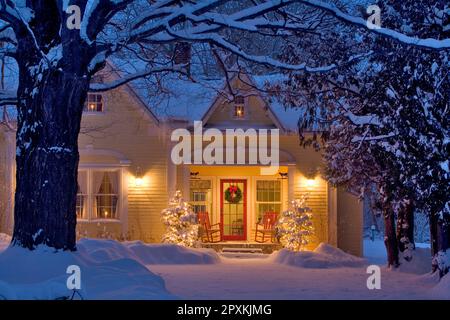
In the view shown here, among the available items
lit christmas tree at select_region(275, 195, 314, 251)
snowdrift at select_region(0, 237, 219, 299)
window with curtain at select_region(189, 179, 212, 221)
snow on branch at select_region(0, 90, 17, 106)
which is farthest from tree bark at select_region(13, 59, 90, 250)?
window with curtain at select_region(189, 179, 212, 221)

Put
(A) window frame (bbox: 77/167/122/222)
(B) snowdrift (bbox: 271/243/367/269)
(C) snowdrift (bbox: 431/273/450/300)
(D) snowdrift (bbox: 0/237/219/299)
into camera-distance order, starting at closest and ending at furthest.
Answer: (D) snowdrift (bbox: 0/237/219/299) < (C) snowdrift (bbox: 431/273/450/300) < (B) snowdrift (bbox: 271/243/367/269) < (A) window frame (bbox: 77/167/122/222)

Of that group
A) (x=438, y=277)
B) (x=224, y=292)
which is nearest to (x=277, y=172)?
(x=438, y=277)

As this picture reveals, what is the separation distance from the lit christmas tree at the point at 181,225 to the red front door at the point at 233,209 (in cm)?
329

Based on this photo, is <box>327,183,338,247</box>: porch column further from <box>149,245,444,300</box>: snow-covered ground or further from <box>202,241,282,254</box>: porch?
<box>202,241,282,254</box>: porch

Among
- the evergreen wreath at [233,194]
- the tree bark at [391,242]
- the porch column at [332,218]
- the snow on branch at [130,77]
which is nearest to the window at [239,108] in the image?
the evergreen wreath at [233,194]

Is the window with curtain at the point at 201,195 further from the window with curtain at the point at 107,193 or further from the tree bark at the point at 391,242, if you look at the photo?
the tree bark at the point at 391,242

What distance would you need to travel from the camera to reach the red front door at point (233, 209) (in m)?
25.1

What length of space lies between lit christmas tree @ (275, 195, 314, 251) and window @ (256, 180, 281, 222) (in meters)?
2.37

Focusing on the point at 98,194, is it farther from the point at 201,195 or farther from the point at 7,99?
the point at 7,99

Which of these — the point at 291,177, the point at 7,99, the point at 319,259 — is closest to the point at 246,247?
the point at 291,177

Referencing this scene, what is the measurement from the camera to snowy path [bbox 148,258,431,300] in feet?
42.8

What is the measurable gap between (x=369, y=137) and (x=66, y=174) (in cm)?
657

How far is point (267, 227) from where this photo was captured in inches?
958
